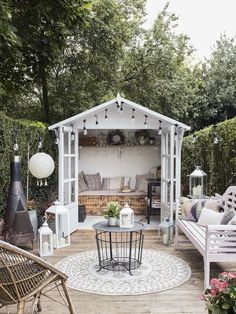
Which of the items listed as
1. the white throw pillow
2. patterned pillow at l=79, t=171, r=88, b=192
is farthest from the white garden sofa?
patterned pillow at l=79, t=171, r=88, b=192

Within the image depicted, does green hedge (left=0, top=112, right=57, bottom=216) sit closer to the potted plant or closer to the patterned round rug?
the patterned round rug

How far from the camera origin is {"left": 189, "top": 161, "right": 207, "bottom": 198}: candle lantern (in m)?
6.32

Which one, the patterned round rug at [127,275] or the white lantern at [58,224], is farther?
the white lantern at [58,224]

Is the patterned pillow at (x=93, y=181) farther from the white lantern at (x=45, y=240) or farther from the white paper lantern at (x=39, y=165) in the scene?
the white lantern at (x=45, y=240)

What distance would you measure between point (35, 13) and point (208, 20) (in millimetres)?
12953

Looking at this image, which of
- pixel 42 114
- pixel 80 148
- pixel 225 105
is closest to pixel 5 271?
pixel 80 148

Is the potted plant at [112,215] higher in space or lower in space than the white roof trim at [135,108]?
lower

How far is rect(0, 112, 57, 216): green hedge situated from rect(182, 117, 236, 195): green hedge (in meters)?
3.25

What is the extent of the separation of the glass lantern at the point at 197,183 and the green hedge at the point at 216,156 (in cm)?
30

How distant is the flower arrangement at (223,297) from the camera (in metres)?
2.21

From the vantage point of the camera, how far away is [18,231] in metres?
5.27

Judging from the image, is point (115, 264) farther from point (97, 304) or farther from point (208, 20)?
point (208, 20)

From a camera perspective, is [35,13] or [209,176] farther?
[209,176]

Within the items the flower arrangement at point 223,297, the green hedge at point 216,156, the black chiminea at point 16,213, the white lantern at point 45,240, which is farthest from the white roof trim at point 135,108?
the flower arrangement at point 223,297
